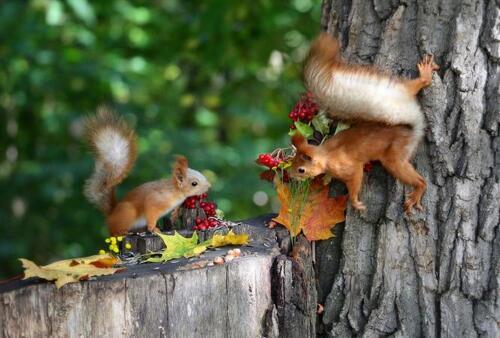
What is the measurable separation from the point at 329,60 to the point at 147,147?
2.83 meters

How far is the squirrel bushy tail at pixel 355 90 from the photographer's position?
204cm

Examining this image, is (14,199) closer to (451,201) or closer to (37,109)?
(37,109)

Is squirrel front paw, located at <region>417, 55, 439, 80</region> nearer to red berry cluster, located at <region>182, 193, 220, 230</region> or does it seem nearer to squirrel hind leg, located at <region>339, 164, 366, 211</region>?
squirrel hind leg, located at <region>339, 164, 366, 211</region>

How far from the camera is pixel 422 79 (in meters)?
2.09

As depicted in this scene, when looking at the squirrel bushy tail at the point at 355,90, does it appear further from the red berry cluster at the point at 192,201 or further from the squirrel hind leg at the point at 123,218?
the squirrel hind leg at the point at 123,218

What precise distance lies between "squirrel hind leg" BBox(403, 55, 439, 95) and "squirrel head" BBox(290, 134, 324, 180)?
12.7 inches

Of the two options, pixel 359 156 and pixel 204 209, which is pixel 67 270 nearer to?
pixel 204 209

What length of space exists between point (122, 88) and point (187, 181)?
2526 mm

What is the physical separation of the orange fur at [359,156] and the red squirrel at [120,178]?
2.22ft

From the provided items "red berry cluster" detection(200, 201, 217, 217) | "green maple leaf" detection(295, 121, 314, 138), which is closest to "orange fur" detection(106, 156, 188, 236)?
"red berry cluster" detection(200, 201, 217, 217)

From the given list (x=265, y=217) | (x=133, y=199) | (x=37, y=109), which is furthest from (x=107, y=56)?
(x=265, y=217)

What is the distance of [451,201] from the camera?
2104mm

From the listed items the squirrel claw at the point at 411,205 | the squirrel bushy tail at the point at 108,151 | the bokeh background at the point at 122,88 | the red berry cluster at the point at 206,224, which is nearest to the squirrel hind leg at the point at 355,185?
the squirrel claw at the point at 411,205

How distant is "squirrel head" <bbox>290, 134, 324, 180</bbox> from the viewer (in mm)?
2133
